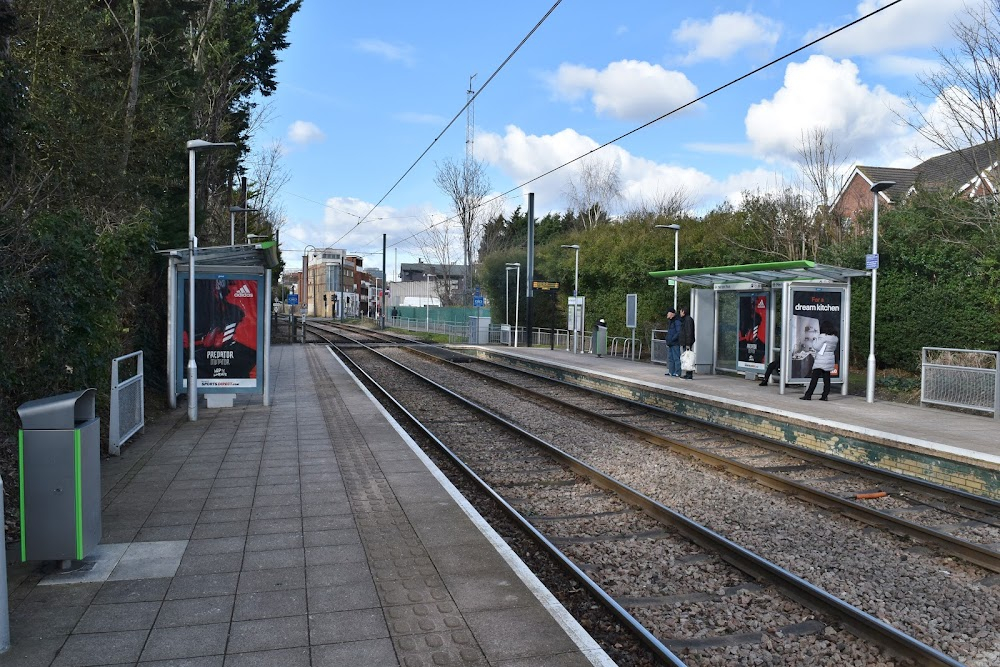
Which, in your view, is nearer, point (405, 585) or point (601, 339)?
point (405, 585)

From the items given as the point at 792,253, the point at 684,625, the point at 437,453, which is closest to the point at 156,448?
the point at 437,453

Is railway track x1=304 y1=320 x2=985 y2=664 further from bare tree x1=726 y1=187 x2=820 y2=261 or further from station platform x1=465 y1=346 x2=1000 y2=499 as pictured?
bare tree x1=726 y1=187 x2=820 y2=261

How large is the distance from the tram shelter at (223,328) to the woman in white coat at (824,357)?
10737 millimetres

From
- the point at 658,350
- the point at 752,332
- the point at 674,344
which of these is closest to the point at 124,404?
the point at 674,344

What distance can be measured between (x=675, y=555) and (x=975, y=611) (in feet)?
6.93

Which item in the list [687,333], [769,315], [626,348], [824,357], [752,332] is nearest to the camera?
[824,357]

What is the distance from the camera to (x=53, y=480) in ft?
16.7

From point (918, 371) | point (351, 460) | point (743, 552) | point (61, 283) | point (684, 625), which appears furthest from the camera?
point (918, 371)

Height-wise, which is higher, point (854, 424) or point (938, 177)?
point (938, 177)

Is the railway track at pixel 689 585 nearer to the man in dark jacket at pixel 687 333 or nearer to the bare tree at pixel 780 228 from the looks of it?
the man in dark jacket at pixel 687 333

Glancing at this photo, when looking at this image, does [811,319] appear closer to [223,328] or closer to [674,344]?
[674,344]

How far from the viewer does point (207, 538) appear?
6.22 metres

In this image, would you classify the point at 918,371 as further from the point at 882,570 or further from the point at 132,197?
the point at 132,197

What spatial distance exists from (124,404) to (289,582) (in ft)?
18.8
